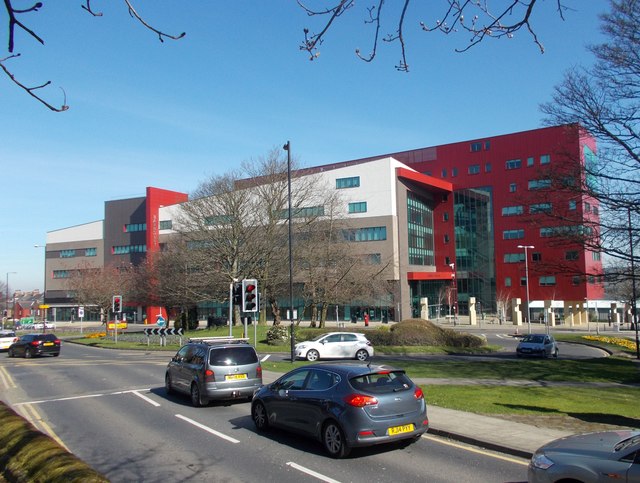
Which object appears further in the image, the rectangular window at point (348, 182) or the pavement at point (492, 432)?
the rectangular window at point (348, 182)

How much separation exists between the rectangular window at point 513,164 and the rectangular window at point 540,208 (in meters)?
54.6

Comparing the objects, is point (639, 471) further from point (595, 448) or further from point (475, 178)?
point (475, 178)

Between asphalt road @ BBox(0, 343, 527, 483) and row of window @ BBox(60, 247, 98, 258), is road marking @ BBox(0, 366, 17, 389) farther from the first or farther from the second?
row of window @ BBox(60, 247, 98, 258)

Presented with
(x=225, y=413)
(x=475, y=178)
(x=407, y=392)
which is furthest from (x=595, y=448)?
(x=475, y=178)

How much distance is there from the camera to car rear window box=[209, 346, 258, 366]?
45.5 feet

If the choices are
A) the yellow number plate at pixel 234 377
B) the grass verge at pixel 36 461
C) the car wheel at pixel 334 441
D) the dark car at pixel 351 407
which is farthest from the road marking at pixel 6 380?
the car wheel at pixel 334 441

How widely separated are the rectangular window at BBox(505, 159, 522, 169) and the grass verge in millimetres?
73236

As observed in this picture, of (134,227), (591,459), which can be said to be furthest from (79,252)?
(591,459)

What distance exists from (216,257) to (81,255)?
2241 inches

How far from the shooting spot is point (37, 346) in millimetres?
32125

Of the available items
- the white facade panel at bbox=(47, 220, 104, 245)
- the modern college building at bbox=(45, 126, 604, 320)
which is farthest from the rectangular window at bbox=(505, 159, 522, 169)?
the white facade panel at bbox=(47, 220, 104, 245)

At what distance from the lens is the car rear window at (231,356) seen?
1387 cm

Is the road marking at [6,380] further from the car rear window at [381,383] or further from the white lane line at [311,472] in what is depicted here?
the car rear window at [381,383]

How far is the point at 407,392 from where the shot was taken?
9.09m
